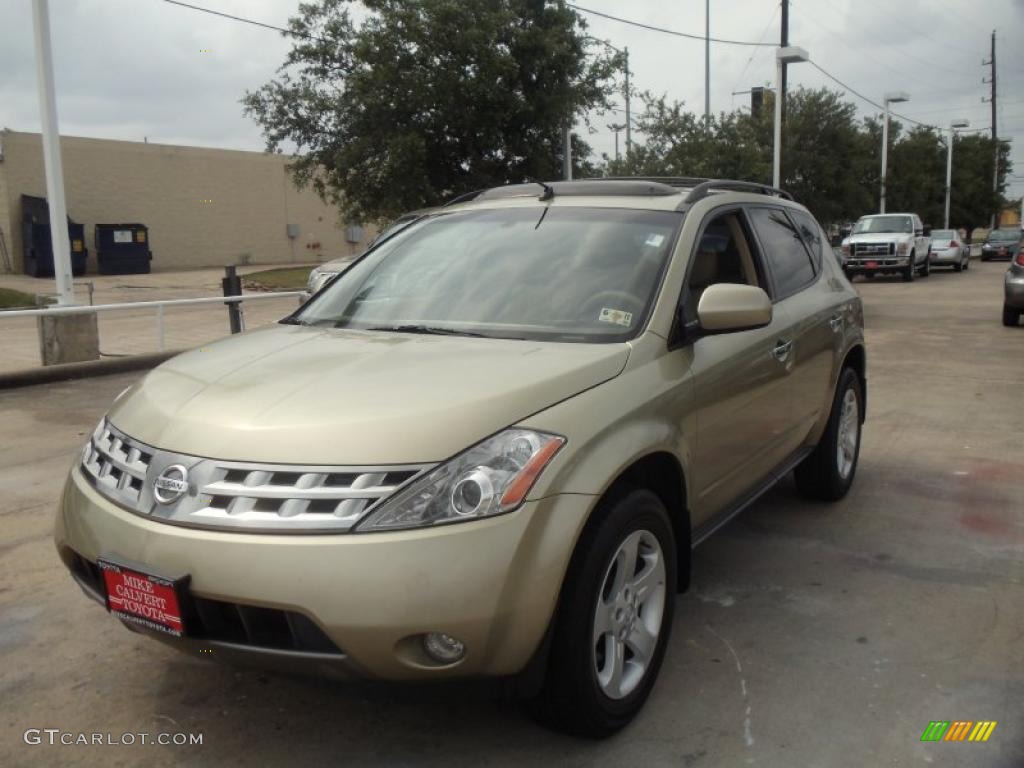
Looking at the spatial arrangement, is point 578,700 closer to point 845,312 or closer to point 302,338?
point 302,338

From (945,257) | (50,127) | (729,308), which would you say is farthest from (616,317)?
(945,257)

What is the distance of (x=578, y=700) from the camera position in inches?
106

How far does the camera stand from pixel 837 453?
17.3 feet

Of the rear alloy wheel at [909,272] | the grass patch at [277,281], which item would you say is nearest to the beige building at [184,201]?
the grass patch at [277,281]

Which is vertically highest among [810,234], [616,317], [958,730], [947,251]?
[810,234]

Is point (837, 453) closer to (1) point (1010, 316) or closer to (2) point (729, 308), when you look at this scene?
(2) point (729, 308)

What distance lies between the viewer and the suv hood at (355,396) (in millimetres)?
2502

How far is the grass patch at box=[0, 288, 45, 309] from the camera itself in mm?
19391

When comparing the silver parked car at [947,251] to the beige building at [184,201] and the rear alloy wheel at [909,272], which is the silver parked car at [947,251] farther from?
the beige building at [184,201]

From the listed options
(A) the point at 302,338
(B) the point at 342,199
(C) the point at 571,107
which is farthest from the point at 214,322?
(A) the point at 302,338

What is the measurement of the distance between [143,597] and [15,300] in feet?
67.2

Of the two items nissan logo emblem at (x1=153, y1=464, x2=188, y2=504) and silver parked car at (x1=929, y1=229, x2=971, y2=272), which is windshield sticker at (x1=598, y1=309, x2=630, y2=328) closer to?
nissan logo emblem at (x1=153, y1=464, x2=188, y2=504)

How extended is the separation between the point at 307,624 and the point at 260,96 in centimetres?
1624

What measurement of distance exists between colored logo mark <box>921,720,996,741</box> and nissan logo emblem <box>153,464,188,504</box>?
2334mm
